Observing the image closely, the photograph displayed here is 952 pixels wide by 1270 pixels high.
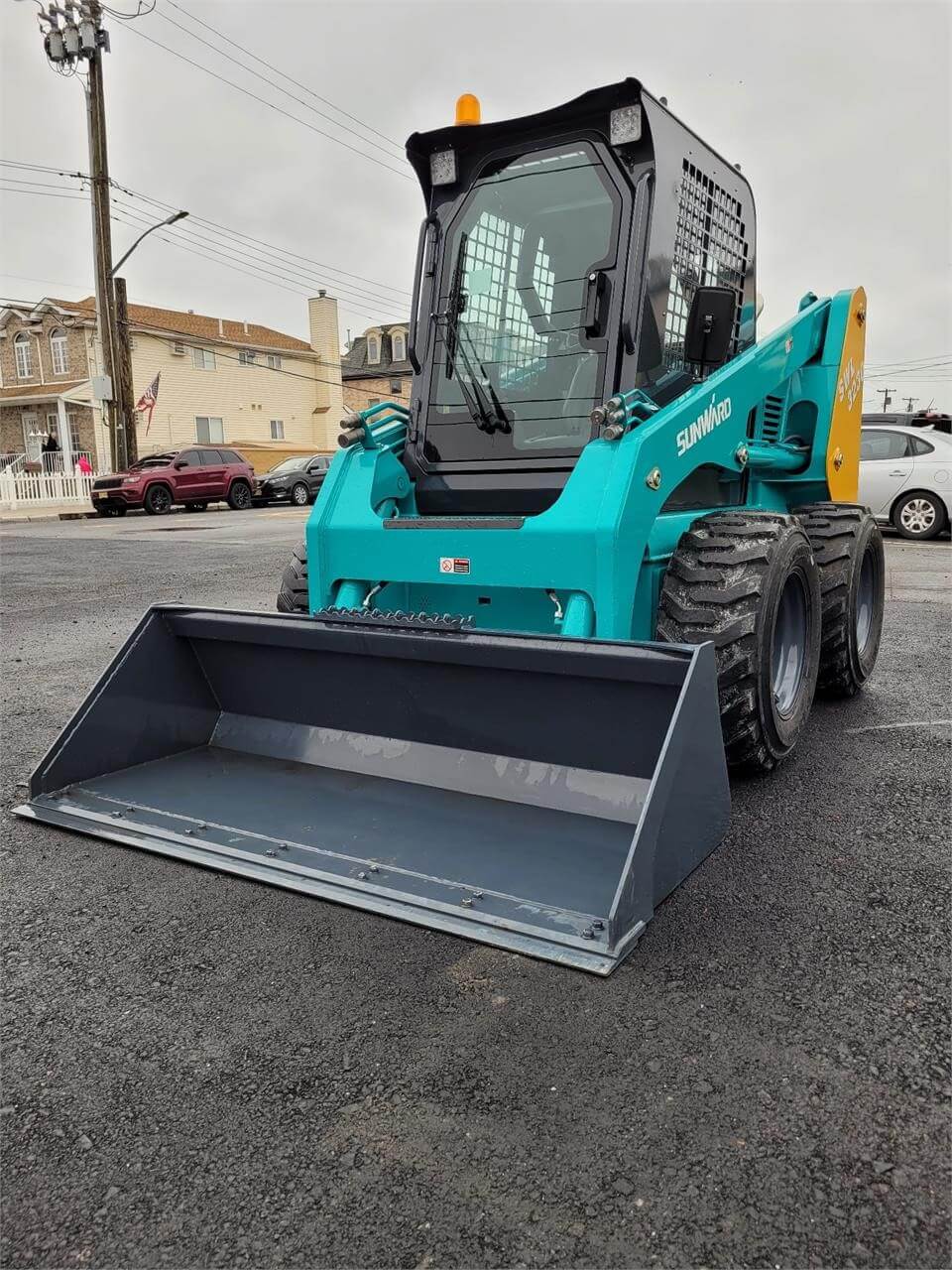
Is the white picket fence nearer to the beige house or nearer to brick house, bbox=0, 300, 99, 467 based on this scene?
the beige house

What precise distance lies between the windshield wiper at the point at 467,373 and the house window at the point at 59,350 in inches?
1479

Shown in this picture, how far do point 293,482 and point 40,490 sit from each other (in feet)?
24.1

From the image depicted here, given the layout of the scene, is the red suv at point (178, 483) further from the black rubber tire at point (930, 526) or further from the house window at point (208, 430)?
the black rubber tire at point (930, 526)

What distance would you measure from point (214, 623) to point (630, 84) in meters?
2.87

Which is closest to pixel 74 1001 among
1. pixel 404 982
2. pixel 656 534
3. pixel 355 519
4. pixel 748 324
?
pixel 404 982

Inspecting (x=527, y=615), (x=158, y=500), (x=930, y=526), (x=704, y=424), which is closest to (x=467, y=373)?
(x=704, y=424)

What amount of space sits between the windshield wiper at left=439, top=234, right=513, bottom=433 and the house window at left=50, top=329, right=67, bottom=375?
37.6 m

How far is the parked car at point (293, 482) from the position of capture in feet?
85.1

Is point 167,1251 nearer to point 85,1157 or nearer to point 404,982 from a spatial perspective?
point 85,1157

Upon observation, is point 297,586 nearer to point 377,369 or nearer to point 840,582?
point 840,582

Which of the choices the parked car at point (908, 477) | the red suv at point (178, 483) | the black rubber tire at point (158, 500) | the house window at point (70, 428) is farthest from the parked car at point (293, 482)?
the parked car at point (908, 477)

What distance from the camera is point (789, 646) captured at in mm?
4535

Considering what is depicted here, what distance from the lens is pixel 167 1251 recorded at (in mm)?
1727

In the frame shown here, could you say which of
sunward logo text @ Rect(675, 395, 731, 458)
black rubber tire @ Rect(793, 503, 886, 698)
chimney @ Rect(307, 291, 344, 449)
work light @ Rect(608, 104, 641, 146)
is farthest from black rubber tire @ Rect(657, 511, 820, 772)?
chimney @ Rect(307, 291, 344, 449)
